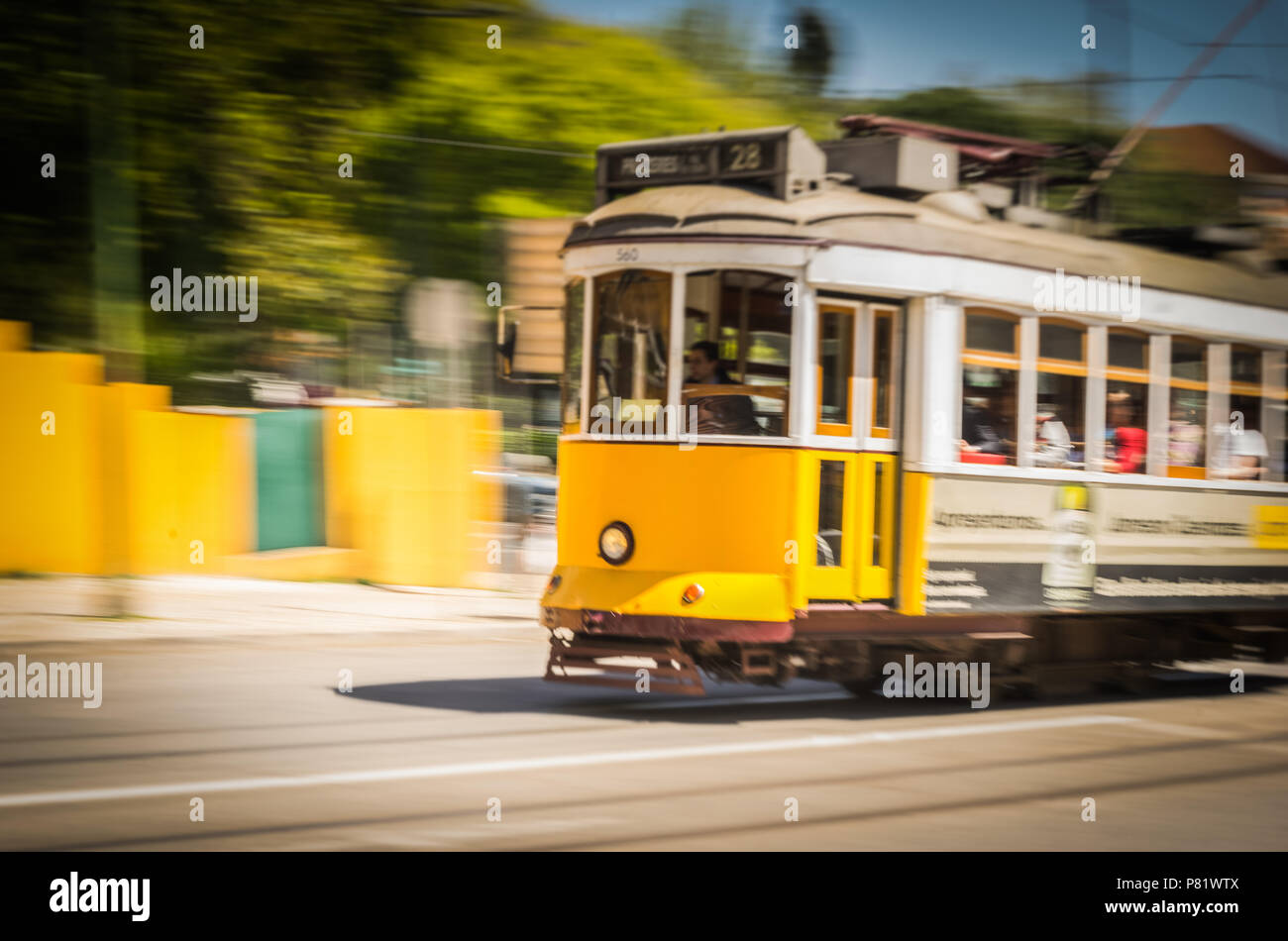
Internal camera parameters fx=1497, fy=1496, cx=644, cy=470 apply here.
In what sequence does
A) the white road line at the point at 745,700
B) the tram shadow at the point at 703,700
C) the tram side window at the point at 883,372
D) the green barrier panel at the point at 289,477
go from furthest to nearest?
the green barrier panel at the point at 289,477 < the white road line at the point at 745,700 < the tram shadow at the point at 703,700 < the tram side window at the point at 883,372

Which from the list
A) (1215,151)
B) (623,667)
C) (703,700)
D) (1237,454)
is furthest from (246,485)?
(1215,151)

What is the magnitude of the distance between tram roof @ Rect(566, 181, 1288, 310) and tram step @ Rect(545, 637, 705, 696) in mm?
2482

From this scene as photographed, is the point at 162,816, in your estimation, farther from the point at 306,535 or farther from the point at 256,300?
the point at 256,300

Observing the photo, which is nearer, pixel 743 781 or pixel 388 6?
pixel 743 781

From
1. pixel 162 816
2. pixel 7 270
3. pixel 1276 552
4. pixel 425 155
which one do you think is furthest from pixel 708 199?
pixel 425 155

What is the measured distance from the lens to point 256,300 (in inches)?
878

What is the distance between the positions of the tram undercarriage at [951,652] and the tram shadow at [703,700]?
138 millimetres

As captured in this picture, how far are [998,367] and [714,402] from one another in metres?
2.00

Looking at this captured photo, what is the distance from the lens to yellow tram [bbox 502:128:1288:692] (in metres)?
8.87

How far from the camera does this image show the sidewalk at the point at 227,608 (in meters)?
12.9

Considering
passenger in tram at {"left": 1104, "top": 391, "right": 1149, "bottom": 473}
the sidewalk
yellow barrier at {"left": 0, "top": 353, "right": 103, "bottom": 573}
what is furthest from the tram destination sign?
yellow barrier at {"left": 0, "top": 353, "right": 103, "bottom": 573}

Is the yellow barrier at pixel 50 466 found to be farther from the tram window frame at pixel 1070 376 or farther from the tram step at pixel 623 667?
the tram window frame at pixel 1070 376

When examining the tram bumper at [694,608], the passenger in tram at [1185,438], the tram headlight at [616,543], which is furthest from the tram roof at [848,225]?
the tram bumper at [694,608]

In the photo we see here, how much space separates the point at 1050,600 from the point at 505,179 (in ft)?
67.9
